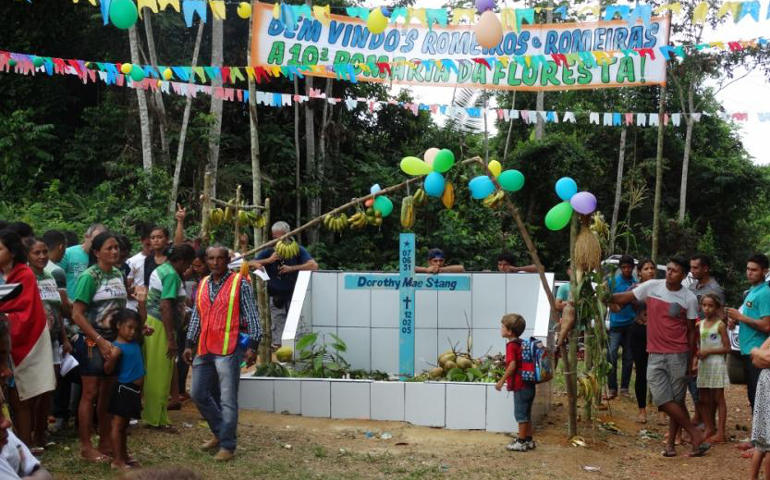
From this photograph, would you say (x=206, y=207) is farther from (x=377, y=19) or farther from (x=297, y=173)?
(x=297, y=173)

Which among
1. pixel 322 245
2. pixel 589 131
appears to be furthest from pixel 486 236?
pixel 589 131

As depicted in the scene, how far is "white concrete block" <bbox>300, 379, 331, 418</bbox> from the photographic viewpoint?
27.2ft

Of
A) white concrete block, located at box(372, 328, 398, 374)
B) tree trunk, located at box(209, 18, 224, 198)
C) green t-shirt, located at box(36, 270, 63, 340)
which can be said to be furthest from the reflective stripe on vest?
tree trunk, located at box(209, 18, 224, 198)

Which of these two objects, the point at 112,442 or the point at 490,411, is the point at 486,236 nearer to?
the point at 490,411

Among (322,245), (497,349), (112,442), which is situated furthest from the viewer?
(322,245)

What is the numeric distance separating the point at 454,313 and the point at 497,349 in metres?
0.65

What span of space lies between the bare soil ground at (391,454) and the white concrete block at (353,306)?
234cm

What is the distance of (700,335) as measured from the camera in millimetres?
7887

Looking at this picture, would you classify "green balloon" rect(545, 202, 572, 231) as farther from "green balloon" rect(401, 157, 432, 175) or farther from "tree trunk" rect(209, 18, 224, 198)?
"tree trunk" rect(209, 18, 224, 198)

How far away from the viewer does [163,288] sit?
22.9 ft

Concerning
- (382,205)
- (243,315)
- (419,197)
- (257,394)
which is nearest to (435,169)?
(419,197)

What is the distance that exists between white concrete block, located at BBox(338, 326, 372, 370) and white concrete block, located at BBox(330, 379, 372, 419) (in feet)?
7.06

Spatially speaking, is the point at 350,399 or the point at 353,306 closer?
the point at 350,399

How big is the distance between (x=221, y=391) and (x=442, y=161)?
9.07ft
